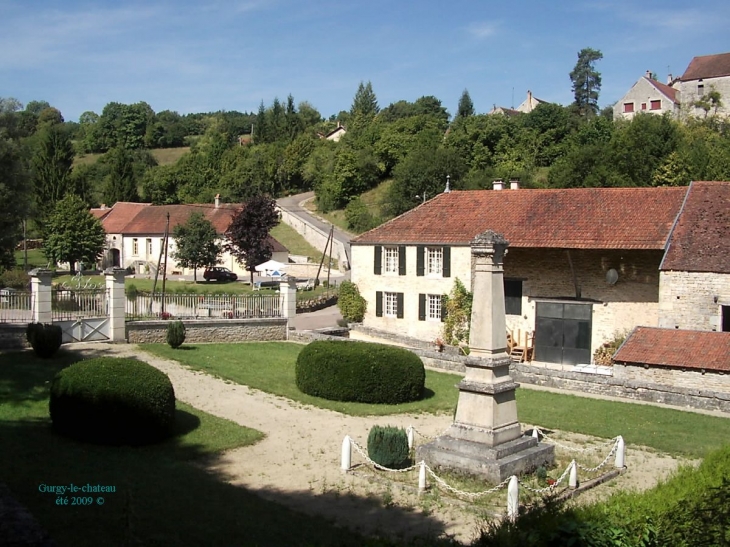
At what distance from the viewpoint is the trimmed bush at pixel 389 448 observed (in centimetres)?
1242

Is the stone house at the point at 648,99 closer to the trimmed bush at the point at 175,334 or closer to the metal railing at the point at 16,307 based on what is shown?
the trimmed bush at the point at 175,334

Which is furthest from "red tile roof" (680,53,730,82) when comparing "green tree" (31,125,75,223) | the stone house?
"green tree" (31,125,75,223)

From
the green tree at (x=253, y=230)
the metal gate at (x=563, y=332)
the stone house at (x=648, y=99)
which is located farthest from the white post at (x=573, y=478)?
the stone house at (x=648, y=99)

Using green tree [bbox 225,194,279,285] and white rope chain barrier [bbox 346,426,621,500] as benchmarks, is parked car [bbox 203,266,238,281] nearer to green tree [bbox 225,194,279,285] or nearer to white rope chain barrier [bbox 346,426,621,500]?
green tree [bbox 225,194,279,285]

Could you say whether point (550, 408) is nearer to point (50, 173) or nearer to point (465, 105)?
point (50, 173)

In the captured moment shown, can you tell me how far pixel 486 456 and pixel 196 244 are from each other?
41682mm

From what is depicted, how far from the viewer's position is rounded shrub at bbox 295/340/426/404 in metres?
18.2

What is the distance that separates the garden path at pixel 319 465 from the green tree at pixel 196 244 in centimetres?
3207

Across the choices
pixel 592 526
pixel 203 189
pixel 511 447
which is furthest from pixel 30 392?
pixel 203 189

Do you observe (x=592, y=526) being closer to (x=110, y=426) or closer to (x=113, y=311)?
(x=110, y=426)

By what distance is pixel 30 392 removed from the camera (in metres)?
15.8

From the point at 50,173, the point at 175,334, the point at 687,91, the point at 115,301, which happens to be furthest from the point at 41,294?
the point at 687,91

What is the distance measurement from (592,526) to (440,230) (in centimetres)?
2550

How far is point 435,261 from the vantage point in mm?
30984
